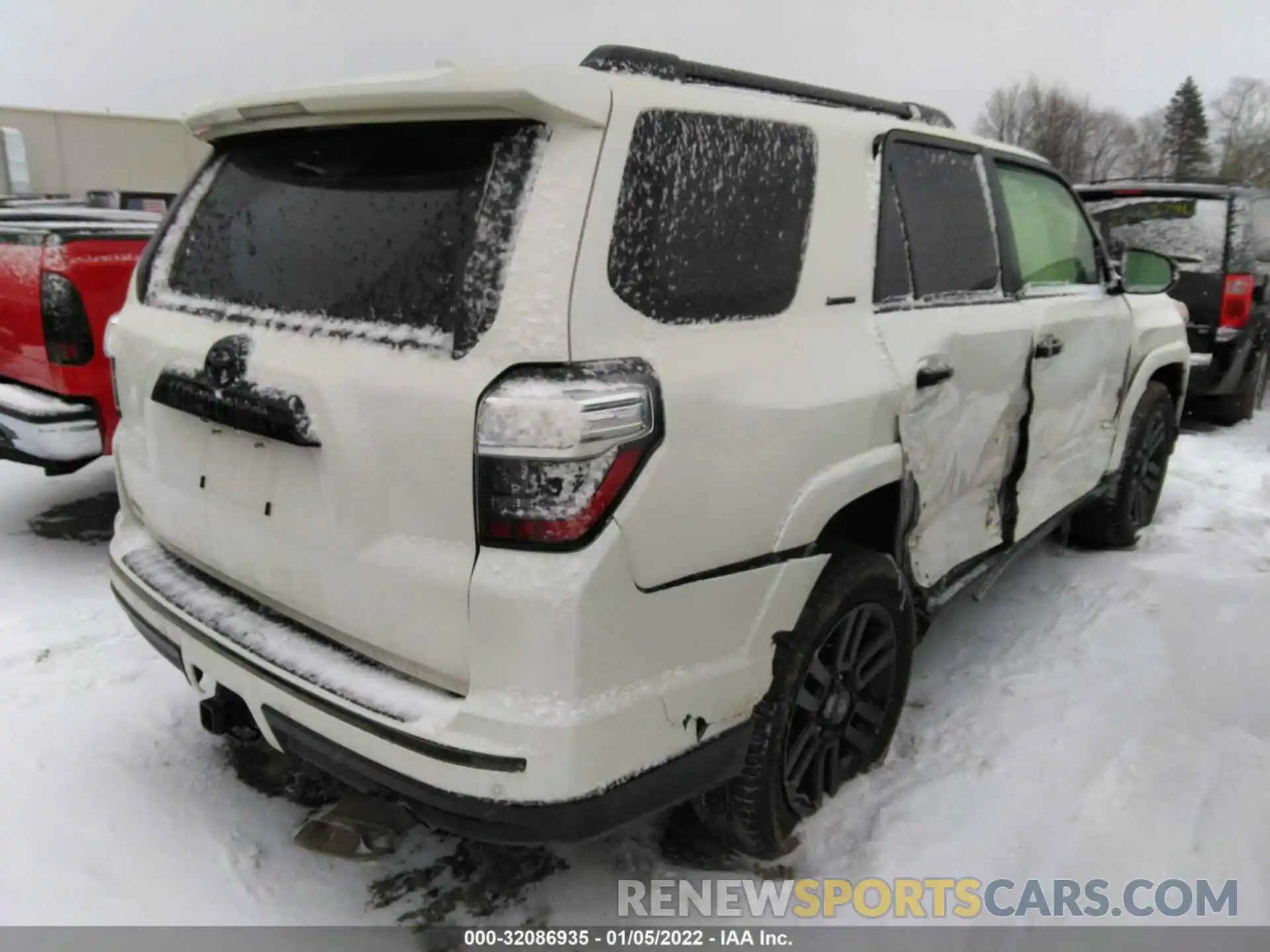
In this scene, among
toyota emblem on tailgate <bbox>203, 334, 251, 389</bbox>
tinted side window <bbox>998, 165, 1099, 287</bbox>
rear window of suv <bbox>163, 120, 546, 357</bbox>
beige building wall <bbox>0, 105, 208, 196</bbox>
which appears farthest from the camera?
beige building wall <bbox>0, 105, 208, 196</bbox>

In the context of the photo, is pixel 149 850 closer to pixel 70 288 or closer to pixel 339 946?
pixel 339 946

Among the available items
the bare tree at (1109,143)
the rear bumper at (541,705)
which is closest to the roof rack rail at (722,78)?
the rear bumper at (541,705)

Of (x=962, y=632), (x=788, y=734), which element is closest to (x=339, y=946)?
(x=788, y=734)

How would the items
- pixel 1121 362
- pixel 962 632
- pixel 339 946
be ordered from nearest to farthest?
1. pixel 339 946
2. pixel 962 632
3. pixel 1121 362

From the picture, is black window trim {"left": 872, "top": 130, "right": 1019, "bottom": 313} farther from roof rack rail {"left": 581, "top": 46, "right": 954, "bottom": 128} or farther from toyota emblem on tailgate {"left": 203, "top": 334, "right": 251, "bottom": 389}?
toyota emblem on tailgate {"left": 203, "top": 334, "right": 251, "bottom": 389}

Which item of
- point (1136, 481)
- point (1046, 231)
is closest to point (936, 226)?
point (1046, 231)

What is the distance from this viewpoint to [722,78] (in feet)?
7.84

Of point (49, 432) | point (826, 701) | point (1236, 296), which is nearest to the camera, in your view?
point (826, 701)

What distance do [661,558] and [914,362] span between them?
1.10 m

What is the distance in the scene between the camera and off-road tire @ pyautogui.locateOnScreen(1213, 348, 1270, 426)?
24.6ft

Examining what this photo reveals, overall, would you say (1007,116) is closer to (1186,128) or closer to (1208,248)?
(1186,128)

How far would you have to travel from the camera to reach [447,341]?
5.98 ft

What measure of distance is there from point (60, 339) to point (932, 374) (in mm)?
3493

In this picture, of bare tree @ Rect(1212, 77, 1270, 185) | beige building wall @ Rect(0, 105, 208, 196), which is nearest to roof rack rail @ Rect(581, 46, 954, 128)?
beige building wall @ Rect(0, 105, 208, 196)
